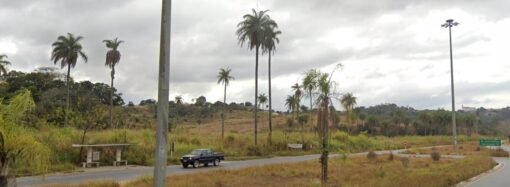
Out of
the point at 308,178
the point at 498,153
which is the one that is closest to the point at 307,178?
the point at 308,178

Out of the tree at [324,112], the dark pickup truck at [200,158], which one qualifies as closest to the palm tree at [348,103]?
the tree at [324,112]

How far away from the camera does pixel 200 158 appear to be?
40.2 m

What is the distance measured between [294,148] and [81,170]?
112 ft

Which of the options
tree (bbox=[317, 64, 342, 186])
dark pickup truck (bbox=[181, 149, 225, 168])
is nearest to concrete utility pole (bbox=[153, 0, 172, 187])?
tree (bbox=[317, 64, 342, 186])

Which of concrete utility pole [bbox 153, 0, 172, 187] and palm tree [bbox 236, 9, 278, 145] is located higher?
palm tree [bbox 236, 9, 278, 145]

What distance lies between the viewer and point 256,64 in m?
58.9

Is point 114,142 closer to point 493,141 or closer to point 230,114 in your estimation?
point 493,141

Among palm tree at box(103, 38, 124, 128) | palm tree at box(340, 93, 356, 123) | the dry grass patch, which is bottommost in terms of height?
the dry grass patch

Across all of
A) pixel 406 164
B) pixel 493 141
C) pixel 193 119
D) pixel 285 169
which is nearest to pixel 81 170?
pixel 285 169

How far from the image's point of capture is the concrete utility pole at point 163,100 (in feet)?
29.2

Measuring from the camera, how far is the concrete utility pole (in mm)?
8898

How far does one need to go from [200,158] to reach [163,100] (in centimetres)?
3175

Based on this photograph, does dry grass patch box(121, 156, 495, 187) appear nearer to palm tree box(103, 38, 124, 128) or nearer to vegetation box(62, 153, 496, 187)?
vegetation box(62, 153, 496, 187)

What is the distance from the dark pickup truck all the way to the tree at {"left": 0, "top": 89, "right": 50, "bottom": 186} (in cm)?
2979
